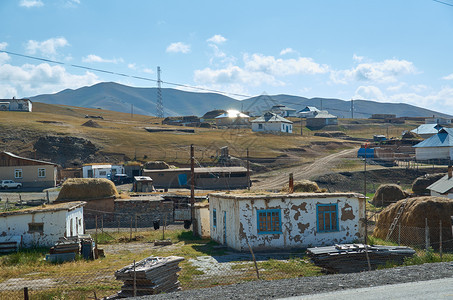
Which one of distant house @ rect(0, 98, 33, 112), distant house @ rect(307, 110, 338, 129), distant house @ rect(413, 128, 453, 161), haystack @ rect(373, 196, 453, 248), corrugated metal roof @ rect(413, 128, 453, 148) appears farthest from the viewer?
distant house @ rect(307, 110, 338, 129)

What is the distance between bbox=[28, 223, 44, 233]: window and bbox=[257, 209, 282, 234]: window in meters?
13.0

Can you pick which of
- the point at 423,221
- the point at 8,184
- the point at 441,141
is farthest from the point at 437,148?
the point at 8,184

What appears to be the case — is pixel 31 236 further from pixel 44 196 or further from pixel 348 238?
pixel 44 196

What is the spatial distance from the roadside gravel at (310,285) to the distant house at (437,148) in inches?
2547

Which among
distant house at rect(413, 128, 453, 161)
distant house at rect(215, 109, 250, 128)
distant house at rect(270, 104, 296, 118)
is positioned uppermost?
distant house at rect(270, 104, 296, 118)

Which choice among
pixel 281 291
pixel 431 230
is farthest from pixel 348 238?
pixel 281 291

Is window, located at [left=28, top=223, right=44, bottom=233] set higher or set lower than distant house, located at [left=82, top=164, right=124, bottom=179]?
lower

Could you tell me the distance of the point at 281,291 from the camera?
13.1 meters

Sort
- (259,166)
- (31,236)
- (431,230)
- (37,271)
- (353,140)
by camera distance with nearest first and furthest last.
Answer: (37,271), (431,230), (31,236), (259,166), (353,140)

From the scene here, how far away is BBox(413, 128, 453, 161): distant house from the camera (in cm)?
7412

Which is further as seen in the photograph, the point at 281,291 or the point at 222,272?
the point at 222,272

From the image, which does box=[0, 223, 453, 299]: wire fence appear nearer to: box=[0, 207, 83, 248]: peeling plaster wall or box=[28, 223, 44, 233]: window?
box=[0, 207, 83, 248]: peeling plaster wall

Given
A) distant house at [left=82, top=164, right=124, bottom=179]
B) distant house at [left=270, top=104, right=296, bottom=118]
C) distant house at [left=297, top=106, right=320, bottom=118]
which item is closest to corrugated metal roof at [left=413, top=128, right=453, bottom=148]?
distant house at [left=82, top=164, right=124, bottom=179]

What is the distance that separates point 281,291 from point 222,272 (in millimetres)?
6759
